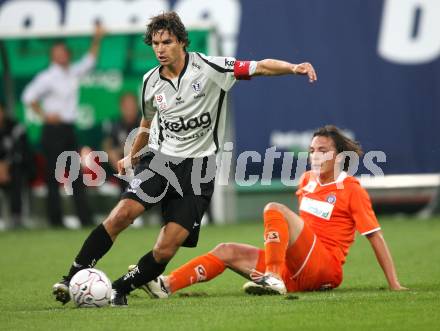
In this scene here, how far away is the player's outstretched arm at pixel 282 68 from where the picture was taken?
23.3 feet

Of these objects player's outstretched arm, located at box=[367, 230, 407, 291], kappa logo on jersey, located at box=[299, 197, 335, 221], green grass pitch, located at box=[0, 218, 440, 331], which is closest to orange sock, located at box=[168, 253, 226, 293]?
green grass pitch, located at box=[0, 218, 440, 331]

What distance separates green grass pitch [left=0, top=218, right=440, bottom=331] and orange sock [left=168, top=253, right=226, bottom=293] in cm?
12

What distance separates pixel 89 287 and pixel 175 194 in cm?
98

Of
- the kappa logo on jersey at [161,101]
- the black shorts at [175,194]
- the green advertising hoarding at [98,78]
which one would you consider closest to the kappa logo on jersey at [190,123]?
the kappa logo on jersey at [161,101]

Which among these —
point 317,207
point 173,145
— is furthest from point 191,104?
point 317,207

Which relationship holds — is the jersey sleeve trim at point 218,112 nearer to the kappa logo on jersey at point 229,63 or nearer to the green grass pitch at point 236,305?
the kappa logo on jersey at point 229,63

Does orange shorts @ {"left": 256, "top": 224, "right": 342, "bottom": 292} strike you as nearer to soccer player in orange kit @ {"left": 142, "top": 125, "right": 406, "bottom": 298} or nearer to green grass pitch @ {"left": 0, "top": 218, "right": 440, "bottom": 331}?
soccer player in orange kit @ {"left": 142, "top": 125, "right": 406, "bottom": 298}

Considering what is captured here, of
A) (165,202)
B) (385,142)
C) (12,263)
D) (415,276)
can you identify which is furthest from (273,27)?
(165,202)

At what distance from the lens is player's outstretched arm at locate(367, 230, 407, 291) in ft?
25.6

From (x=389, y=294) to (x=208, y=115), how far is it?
1914 millimetres

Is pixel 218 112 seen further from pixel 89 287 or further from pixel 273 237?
pixel 89 287

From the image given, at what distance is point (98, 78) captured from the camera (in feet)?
59.1

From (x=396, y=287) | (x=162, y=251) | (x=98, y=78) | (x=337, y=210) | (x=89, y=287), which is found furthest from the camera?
(x=98, y=78)

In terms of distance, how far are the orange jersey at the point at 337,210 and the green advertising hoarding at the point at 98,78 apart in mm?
9859
